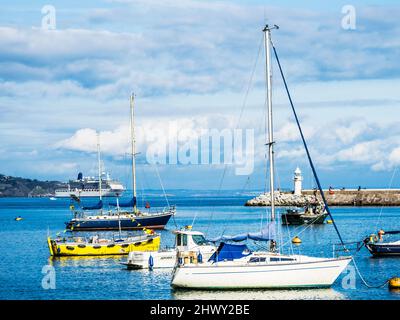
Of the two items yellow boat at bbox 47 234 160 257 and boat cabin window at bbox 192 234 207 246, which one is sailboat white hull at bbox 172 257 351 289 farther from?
yellow boat at bbox 47 234 160 257

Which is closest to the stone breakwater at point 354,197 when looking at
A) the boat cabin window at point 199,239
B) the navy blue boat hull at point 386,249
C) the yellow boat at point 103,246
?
the yellow boat at point 103,246

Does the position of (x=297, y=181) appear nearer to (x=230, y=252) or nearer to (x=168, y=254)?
(x=168, y=254)

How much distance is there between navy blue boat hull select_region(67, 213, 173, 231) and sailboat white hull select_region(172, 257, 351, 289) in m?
49.4

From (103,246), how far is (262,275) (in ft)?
72.7

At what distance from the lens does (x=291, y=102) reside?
4084 centimetres

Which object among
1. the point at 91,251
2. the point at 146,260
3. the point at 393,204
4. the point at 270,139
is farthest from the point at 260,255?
the point at 393,204

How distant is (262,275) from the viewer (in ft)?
115

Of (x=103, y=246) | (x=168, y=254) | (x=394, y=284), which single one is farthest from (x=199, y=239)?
(x=394, y=284)

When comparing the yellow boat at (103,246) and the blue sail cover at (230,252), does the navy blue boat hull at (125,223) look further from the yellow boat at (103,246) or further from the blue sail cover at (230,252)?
the blue sail cover at (230,252)

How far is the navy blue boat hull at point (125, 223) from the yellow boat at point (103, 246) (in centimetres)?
2870

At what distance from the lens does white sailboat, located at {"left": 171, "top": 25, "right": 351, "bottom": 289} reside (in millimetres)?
35062
